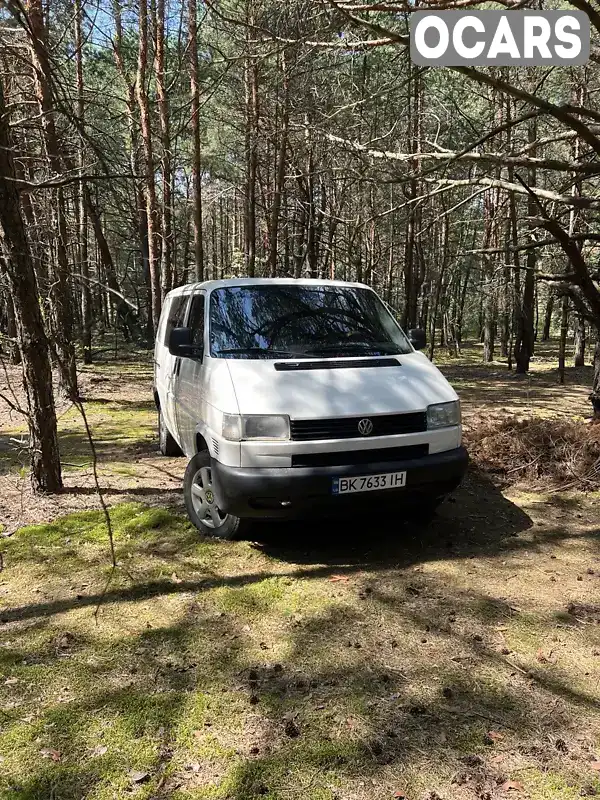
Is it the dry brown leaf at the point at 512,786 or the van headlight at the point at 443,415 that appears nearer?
the dry brown leaf at the point at 512,786

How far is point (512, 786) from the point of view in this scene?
241 cm

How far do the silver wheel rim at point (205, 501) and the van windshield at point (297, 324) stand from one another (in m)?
1.02

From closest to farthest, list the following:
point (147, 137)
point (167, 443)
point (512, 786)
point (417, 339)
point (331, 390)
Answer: point (512, 786), point (331, 390), point (417, 339), point (167, 443), point (147, 137)

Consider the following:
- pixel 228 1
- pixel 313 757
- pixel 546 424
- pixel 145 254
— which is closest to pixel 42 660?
pixel 313 757

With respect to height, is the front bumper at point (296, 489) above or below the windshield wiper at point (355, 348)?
below

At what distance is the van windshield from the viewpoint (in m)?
4.94

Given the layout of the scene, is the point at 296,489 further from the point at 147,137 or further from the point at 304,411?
the point at 147,137

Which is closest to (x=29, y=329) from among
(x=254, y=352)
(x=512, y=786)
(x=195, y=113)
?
(x=254, y=352)

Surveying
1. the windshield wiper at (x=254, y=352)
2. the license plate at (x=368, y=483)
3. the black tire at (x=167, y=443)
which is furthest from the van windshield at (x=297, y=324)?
the black tire at (x=167, y=443)

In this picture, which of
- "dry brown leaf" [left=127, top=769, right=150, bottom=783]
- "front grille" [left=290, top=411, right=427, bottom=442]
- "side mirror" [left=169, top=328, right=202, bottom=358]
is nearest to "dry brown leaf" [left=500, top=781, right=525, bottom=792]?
"dry brown leaf" [left=127, top=769, right=150, bottom=783]

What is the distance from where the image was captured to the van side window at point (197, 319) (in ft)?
17.5

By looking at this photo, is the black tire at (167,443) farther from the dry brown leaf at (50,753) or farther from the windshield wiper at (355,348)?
the dry brown leaf at (50,753)

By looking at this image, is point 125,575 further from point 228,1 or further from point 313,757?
point 228,1

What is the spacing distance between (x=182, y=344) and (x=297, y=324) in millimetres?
1024
